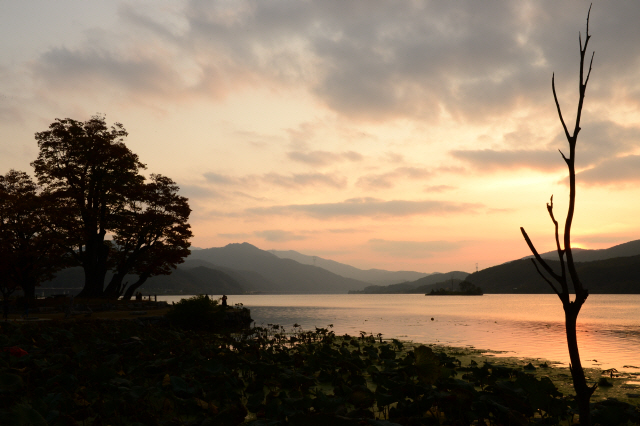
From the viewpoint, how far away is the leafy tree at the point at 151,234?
40156 millimetres

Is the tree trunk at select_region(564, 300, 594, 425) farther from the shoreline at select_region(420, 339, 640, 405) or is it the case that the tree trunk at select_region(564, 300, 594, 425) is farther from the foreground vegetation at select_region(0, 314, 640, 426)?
the shoreline at select_region(420, 339, 640, 405)

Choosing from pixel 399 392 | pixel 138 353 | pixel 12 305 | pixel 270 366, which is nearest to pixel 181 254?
pixel 12 305

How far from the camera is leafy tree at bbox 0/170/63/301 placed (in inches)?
1396

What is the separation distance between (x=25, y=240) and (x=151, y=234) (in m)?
10.00

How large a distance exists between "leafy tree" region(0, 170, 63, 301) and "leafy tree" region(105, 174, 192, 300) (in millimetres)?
5118

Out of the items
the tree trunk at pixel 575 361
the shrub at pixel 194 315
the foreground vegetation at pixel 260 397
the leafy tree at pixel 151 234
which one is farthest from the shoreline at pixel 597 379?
the leafy tree at pixel 151 234

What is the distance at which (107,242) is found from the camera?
142ft

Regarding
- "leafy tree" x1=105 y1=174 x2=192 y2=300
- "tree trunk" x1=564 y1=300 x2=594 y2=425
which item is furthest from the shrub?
"tree trunk" x1=564 y1=300 x2=594 y2=425

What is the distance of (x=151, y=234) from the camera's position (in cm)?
4138

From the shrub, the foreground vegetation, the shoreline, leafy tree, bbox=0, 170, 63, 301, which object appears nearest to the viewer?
the foreground vegetation

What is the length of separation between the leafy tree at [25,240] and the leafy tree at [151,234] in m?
5.12

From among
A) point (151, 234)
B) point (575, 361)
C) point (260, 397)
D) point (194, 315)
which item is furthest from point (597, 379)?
point (151, 234)

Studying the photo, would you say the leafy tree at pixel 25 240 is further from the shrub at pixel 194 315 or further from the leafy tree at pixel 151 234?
the shrub at pixel 194 315

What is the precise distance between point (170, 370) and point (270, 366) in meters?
2.53
